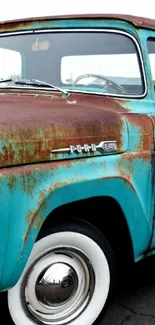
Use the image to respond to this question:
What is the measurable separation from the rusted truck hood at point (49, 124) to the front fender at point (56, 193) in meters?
0.08

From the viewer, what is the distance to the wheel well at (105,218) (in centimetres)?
246

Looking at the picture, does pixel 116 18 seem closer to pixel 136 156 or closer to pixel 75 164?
pixel 136 156

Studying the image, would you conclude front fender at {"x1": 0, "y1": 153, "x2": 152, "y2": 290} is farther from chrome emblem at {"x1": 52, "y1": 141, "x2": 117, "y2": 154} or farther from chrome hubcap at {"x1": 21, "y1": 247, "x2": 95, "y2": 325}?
chrome hubcap at {"x1": 21, "y1": 247, "x2": 95, "y2": 325}

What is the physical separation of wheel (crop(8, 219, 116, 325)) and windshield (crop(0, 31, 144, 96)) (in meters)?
1.03

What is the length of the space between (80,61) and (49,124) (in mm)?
1084

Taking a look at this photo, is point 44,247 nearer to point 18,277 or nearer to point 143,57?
point 18,277

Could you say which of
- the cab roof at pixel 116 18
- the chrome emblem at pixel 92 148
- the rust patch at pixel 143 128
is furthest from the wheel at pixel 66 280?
the cab roof at pixel 116 18

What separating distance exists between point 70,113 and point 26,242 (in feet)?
2.46

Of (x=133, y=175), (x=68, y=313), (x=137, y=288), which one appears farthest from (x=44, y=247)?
(x=137, y=288)

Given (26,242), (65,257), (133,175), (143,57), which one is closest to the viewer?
(26,242)

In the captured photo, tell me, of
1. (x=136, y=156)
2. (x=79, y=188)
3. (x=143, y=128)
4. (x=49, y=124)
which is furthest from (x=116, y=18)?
(x=79, y=188)

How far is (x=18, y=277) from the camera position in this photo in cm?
219

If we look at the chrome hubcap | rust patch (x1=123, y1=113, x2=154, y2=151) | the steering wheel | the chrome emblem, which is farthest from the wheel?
the steering wheel

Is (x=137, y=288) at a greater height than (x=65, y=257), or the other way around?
(x=65, y=257)
